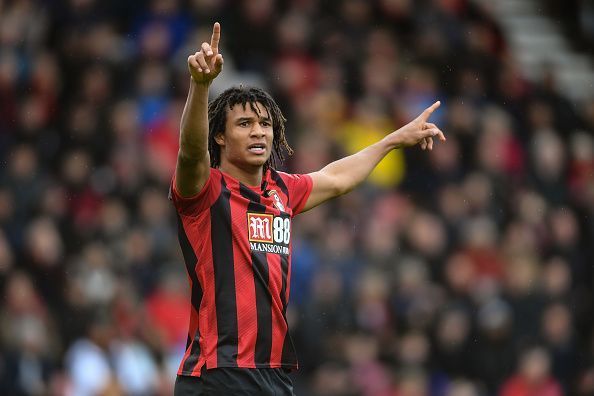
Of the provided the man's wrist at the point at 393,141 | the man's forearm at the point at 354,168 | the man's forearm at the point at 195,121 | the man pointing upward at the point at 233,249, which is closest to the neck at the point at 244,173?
the man pointing upward at the point at 233,249

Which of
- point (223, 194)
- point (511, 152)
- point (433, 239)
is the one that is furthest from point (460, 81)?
point (223, 194)

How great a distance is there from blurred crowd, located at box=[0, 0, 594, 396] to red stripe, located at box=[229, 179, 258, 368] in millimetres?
4880

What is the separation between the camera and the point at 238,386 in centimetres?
559

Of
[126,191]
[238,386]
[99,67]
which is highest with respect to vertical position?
[99,67]

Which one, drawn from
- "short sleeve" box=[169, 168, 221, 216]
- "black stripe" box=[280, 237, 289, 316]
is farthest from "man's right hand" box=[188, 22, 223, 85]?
"black stripe" box=[280, 237, 289, 316]

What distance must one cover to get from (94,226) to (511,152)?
15.5 feet

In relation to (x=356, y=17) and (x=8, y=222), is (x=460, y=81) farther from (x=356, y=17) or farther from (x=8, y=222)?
(x=8, y=222)

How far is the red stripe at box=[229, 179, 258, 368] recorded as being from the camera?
18.5ft

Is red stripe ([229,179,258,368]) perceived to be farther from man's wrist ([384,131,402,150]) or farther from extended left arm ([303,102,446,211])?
man's wrist ([384,131,402,150])

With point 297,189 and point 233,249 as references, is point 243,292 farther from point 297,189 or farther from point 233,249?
point 297,189

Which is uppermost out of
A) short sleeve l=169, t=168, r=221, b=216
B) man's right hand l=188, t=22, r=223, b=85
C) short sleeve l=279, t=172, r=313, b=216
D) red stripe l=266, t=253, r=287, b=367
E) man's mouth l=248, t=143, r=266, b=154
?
man's right hand l=188, t=22, r=223, b=85

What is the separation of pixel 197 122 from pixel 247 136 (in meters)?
Answer: 0.50

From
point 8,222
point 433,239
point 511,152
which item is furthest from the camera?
point 511,152

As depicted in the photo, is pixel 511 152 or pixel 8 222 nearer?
pixel 8 222
